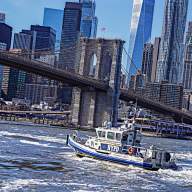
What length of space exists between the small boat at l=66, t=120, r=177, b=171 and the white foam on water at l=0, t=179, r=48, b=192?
12975 millimetres

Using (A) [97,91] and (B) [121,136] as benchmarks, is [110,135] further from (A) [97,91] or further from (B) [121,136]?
(A) [97,91]

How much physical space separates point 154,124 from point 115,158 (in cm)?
15268

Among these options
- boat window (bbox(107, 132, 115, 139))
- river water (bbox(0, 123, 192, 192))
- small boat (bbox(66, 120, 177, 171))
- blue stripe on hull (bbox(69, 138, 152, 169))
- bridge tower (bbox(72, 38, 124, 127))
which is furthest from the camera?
bridge tower (bbox(72, 38, 124, 127))

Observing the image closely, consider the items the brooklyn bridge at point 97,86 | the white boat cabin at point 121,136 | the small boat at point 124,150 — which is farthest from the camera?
the brooklyn bridge at point 97,86

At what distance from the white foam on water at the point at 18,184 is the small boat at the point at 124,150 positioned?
12975 millimetres

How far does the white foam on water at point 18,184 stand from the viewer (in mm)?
28803

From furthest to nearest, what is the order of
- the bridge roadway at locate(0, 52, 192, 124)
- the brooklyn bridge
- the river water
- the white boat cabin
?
1. the brooklyn bridge
2. the bridge roadway at locate(0, 52, 192, 124)
3. the white boat cabin
4. the river water

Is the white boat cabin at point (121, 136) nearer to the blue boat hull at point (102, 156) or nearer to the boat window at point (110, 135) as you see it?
the boat window at point (110, 135)

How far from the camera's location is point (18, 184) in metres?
30.3

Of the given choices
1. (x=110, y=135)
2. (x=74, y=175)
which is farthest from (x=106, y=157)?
(x=74, y=175)

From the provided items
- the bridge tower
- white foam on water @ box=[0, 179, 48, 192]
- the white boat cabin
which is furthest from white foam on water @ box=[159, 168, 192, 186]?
the bridge tower

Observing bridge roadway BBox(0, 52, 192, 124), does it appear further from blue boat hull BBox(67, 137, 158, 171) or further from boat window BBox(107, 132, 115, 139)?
boat window BBox(107, 132, 115, 139)

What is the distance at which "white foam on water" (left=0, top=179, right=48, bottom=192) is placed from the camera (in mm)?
28803

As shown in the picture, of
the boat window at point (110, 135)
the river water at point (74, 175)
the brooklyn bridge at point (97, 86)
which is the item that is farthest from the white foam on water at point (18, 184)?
the brooklyn bridge at point (97, 86)
